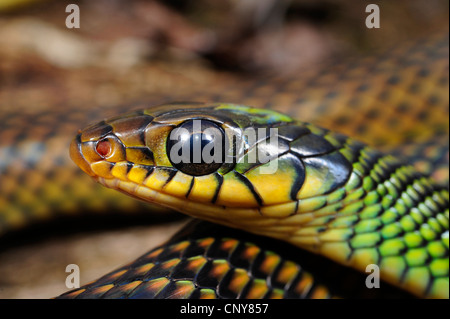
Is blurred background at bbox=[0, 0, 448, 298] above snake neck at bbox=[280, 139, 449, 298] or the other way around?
above

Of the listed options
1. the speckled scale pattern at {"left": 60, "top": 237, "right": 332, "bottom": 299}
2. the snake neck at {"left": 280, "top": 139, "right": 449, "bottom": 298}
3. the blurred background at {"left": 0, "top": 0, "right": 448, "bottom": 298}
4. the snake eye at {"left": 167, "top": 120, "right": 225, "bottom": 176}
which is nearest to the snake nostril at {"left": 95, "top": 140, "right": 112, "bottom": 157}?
the snake eye at {"left": 167, "top": 120, "right": 225, "bottom": 176}

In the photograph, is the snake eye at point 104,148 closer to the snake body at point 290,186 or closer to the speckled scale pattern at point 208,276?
the snake body at point 290,186

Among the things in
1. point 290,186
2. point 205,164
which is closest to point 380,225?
point 290,186

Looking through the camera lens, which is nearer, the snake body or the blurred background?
the snake body

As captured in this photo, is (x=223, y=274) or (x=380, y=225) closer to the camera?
(x=223, y=274)

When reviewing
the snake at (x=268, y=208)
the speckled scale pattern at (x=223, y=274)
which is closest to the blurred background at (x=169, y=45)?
the speckled scale pattern at (x=223, y=274)

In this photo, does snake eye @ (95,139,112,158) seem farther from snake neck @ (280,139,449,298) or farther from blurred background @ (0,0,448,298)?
blurred background @ (0,0,448,298)

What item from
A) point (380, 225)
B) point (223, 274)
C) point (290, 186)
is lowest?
point (223, 274)

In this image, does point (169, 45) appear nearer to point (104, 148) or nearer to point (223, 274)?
point (104, 148)

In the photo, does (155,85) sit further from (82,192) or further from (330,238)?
(330,238)
